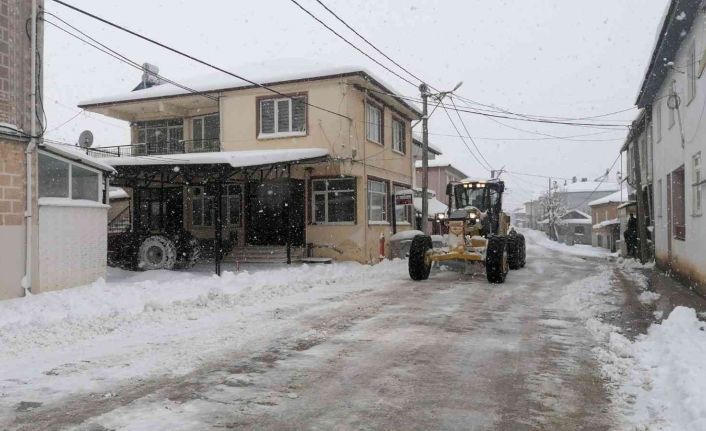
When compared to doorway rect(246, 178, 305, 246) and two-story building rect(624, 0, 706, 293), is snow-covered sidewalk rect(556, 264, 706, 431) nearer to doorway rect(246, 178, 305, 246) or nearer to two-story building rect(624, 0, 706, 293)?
two-story building rect(624, 0, 706, 293)

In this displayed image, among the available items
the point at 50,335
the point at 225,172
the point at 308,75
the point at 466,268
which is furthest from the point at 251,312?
the point at 308,75

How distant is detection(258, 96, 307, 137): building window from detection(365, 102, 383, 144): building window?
103 inches

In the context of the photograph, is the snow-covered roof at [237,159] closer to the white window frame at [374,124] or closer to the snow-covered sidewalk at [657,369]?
the white window frame at [374,124]

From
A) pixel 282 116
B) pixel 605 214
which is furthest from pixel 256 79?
pixel 605 214

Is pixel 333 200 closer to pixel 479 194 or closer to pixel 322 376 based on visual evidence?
pixel 479 194

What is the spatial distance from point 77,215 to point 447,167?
36.8 metres

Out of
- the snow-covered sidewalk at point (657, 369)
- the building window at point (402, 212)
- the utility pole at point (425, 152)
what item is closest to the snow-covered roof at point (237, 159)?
the utility pole at point (425, 152)

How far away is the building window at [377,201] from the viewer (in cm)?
2042

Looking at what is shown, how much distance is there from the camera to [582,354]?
6188 mm

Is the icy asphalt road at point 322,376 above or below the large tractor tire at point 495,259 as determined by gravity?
below

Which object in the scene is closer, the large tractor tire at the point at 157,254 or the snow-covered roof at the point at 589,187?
the large tractor tire at the point at 157,254

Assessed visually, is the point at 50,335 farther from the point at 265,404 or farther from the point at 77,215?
the point at 77,215

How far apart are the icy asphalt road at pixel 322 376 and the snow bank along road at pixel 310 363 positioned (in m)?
0.02

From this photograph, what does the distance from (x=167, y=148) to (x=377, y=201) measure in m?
9.43
